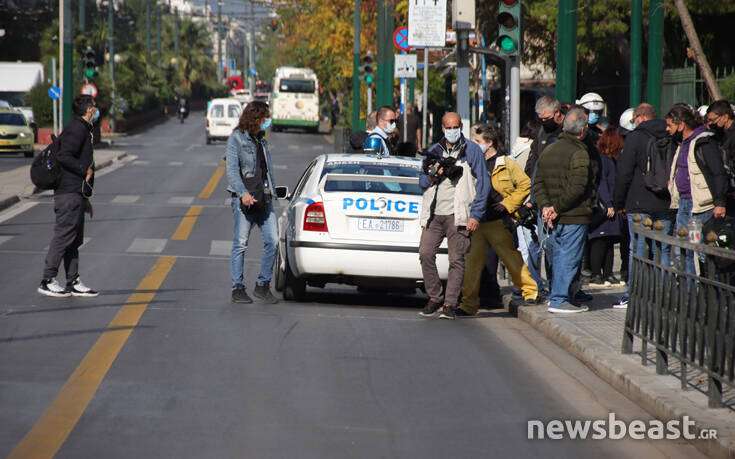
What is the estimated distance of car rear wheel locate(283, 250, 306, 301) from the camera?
Result: 1205 cm

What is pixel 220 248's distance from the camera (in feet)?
56.7

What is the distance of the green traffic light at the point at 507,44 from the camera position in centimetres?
1408

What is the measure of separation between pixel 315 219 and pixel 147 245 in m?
6.40

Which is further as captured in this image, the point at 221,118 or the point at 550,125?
the point at 221,118

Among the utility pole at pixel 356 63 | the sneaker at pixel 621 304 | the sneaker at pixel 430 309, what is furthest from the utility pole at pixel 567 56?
the utility pole at pixel 356 63

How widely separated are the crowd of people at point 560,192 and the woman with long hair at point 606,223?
0.05 m

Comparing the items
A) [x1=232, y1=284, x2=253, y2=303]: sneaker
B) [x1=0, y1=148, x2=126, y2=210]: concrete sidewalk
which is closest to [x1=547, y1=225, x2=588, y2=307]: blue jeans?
[x1=232, y1=284, x2=253, y2=303]: sneaker

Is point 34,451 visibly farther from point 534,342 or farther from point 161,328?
point 534,342

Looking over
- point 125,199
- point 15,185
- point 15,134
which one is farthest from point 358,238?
point 15,134

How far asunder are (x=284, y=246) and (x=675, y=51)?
22532 mm

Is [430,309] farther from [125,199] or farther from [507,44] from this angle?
[125,199]

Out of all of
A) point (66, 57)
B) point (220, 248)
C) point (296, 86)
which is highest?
point (296, 86)

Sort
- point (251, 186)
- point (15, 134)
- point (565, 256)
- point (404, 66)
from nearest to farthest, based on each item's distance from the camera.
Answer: point (565, 256) → point (251, 186) → point (404, 66) → point (15, 134)

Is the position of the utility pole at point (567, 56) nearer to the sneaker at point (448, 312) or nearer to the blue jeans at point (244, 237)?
the sneaker at point (448, 312)
